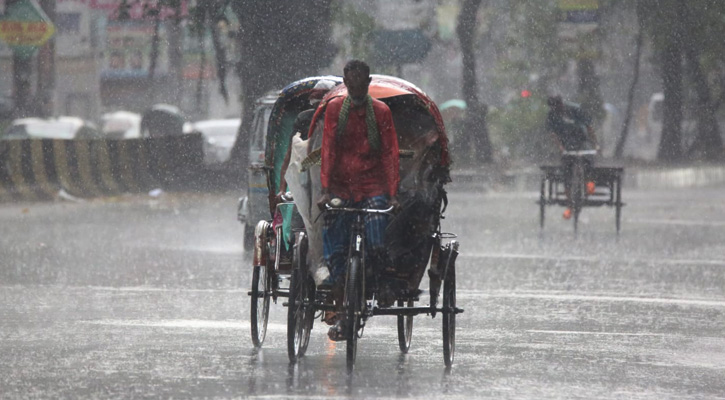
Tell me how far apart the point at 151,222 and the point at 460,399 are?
14554 millimetres

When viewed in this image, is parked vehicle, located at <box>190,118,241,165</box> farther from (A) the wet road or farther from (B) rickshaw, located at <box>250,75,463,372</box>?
(B) rickshaw, located at <box>250,75,463,372</box>

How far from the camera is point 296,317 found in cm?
881

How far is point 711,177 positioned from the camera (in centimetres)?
3634

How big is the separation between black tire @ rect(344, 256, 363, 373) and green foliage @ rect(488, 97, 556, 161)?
31.2 m

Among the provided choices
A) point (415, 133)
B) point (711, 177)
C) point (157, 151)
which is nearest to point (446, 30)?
point (711, 177)

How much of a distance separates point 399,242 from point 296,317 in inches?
29.8

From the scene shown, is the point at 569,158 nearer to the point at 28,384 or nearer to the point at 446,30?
the point at 28,384

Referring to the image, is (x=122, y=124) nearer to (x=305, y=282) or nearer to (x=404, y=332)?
(x=404, y=332)

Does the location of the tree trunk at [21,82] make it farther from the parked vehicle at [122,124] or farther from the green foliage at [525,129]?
the green foliage at [525,129]

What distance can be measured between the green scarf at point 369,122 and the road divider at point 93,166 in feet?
58.9

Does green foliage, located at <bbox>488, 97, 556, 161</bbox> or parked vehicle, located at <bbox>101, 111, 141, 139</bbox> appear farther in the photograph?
parked vehicle, located at <bbox>101, 111, 141, 139</bbox>

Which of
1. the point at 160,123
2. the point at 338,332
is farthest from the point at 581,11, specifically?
the point at 338,332

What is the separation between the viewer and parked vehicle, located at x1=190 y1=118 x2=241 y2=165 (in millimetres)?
41750

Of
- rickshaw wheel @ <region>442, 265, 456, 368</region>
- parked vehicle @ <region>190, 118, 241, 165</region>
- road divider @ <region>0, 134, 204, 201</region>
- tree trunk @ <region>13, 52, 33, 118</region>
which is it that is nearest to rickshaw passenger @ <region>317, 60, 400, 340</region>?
rickshaw wheel @ <region>442, 265, 456, 368</region>
